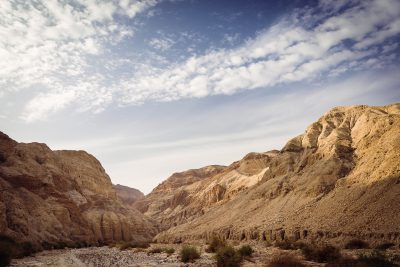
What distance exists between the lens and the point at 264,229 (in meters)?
35.9

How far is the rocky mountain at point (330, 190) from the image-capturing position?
26.4 metres

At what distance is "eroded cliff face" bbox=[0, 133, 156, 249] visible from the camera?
4511cm

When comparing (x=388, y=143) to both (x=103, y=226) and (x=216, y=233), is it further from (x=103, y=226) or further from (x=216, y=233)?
(x=103, y=226)

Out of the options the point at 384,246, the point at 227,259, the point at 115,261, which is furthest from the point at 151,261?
the point at 384,246

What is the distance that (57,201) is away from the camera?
59.3m

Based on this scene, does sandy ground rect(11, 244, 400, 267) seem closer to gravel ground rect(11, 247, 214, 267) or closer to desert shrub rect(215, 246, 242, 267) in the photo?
gravel ground rect(11, 247, 214, 267)

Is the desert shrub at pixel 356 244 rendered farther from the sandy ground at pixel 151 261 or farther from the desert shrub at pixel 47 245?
the desert shrub at pixel 47 245

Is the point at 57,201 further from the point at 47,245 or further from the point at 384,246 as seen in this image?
the point at 384,246

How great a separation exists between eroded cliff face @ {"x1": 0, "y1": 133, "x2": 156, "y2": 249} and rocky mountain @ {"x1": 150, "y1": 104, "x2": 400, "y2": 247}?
53.8 ft

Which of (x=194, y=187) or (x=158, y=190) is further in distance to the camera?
(x=158, y=190)

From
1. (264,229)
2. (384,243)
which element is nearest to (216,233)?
(264,229)

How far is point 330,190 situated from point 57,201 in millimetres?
45376

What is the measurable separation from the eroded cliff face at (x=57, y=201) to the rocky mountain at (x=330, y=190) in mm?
16400

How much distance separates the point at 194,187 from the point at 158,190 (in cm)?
3200
